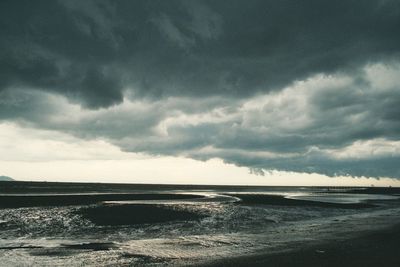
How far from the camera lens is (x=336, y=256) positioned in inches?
695

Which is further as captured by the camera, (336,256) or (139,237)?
(139,237)

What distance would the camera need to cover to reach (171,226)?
29406 mm

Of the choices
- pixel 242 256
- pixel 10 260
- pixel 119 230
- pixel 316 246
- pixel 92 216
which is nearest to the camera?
pixel 10 260

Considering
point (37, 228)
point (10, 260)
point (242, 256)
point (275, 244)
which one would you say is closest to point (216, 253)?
point (242, 256)

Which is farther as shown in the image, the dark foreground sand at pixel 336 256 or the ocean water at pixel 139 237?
the ocean water at pixel 139 237

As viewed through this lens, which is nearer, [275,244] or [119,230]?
[275,244]

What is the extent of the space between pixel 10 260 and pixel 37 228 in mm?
11317

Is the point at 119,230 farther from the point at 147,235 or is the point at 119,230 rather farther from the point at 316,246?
the point at 316,246

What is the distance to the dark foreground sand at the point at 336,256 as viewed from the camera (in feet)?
51.9

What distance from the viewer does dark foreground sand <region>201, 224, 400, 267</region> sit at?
1583 cm

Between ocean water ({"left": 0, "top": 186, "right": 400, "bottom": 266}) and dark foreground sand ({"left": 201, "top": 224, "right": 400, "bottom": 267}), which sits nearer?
dark foreground sand ({"left": 201, "top": 224, "right": 400, "bottom": 267})

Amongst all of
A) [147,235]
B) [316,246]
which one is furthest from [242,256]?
[147,235]

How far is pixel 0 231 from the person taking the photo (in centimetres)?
2539

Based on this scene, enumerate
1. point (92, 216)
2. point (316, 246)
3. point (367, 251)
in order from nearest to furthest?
point (367, 251) < point (316, 246) < point (92, 216)
